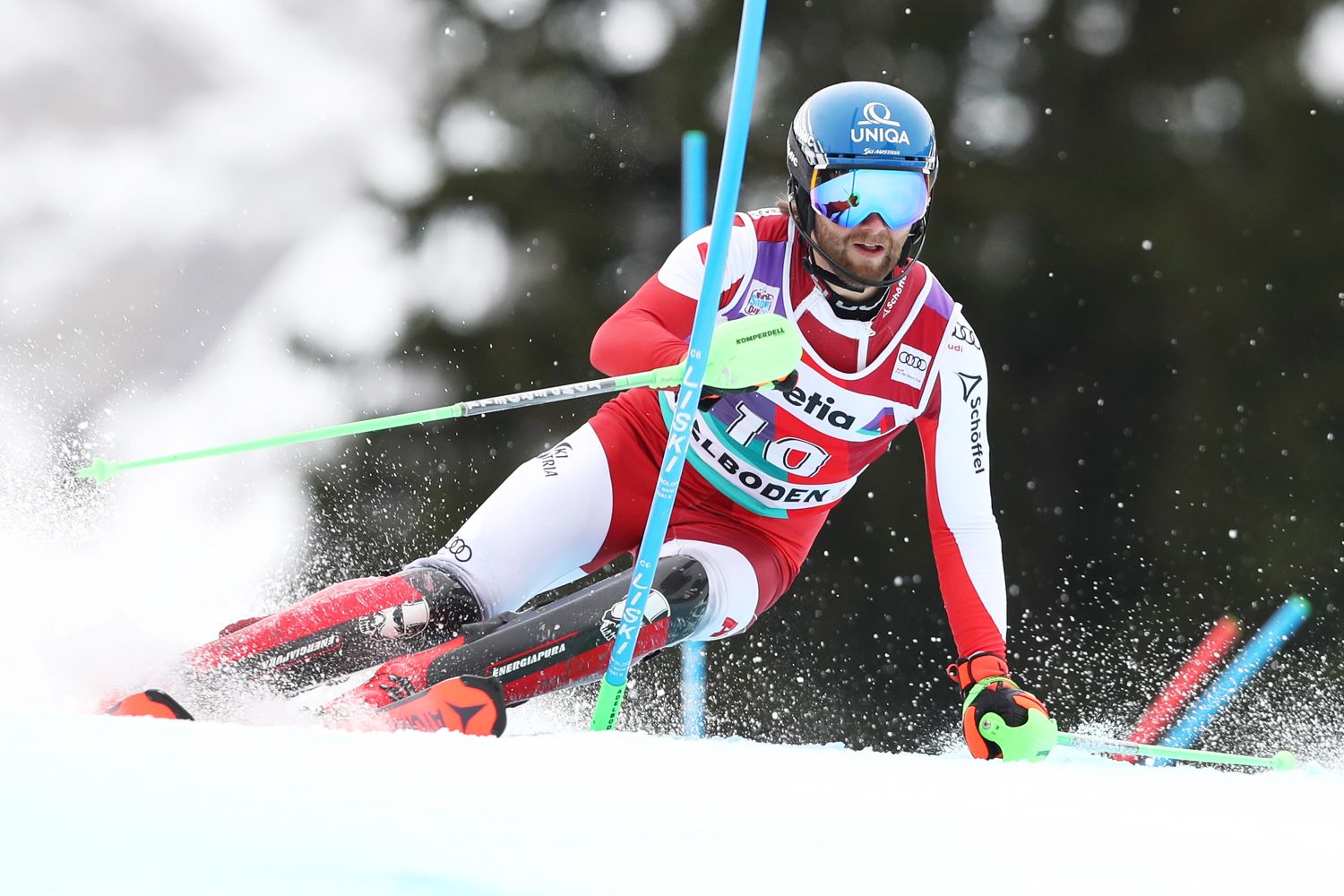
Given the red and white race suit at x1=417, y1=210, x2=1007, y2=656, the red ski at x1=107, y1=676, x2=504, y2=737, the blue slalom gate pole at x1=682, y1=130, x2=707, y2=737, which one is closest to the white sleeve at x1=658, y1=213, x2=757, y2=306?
the red and white race suit at x1=417, y1=210, x2=1007, y2=656

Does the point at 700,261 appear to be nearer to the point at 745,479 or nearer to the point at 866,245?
the point at 866,245

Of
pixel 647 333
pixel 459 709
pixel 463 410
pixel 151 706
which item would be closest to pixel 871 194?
pixel 647 333

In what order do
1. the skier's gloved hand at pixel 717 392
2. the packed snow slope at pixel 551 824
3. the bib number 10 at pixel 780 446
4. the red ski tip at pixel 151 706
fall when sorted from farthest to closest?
1. the bib number 10 at pixel 780 446
2. the skier's gloved hand at pixel 717 392
3. the red ski tip at pixel 151 706
4. the packed snow slope at pixel 551 824

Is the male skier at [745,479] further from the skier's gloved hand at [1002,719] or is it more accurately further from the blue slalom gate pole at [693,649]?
the blue slalom gate pole at [693,649]

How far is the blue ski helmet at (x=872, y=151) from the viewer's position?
267cm

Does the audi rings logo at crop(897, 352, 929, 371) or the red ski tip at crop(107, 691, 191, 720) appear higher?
the audi rings logo at crop(897, 352, 929, 371)

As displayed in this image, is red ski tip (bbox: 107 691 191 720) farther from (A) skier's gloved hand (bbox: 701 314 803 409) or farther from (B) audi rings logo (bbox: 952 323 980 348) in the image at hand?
(B) audi rings logo (bbox: 952 323 980 348)

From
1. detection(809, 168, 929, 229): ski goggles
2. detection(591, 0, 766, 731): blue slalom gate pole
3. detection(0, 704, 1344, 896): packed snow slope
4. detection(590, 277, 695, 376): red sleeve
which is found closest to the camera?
detection(0, 704, 1344, 896): packed snow slope

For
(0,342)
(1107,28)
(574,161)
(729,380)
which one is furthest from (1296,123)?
(0,342)

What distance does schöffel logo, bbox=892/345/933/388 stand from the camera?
286 centimetres

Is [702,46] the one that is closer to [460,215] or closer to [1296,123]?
[460,215]

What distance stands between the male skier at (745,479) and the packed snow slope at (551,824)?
79 centimetres

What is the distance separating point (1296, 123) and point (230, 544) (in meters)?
6.37

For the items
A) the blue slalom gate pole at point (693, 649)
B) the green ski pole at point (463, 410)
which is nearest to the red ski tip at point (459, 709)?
the green ski pole at point (463, 410)
